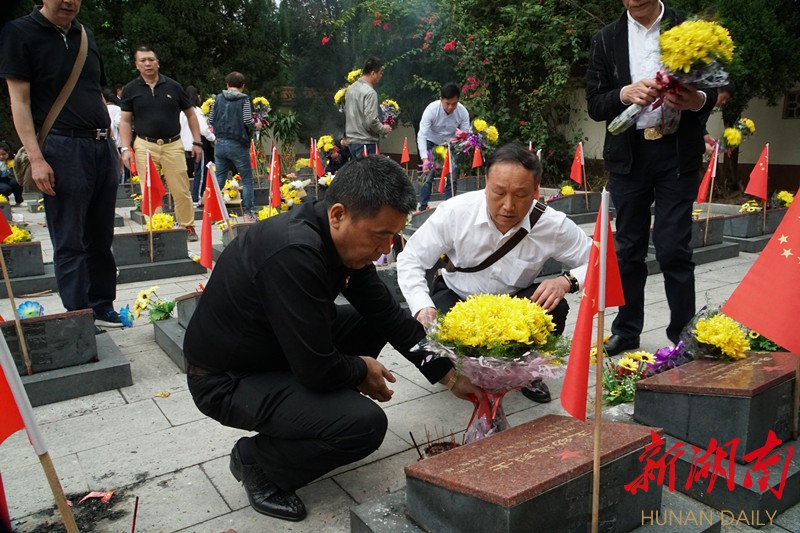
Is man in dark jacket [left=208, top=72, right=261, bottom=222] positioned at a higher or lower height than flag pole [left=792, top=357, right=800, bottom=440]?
higher

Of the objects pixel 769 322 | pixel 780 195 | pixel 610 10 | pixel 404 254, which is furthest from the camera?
pixel 610 10

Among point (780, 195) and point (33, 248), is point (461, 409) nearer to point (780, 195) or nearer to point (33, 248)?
point (33, 248)

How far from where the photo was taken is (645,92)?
2990 millimetres

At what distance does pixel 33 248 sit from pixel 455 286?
14.5 feet

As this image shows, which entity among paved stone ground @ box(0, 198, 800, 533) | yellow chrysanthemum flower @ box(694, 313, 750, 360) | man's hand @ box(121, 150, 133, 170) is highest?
man's hand @ box(121, 150, 133, 170)

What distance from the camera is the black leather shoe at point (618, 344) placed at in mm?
3688

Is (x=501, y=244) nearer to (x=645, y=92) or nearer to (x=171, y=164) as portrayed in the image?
(x=645, y=92)

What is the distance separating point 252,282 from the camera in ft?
7.09

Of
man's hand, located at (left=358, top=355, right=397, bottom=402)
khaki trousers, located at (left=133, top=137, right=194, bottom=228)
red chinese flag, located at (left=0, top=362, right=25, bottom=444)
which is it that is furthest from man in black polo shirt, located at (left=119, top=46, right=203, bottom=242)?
red chinese flag, located at (left=0, top=362, right=25, bottom=444)

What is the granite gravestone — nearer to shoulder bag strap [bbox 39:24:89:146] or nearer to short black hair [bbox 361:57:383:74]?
shoulder bag strap [bbox 39:24:89:146]

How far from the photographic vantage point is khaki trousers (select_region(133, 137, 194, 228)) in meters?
6.55

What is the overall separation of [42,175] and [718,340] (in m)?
3.65

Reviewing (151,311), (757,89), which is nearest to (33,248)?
(151,311)

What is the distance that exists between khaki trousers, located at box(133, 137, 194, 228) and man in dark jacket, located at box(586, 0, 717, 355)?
4.67 m
